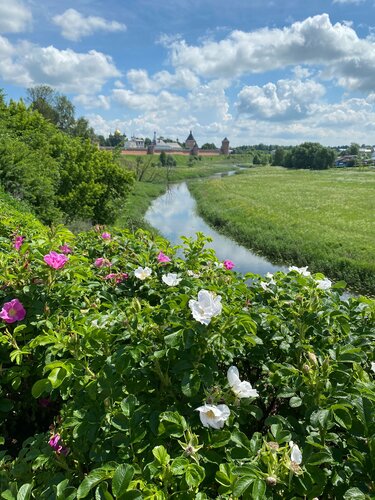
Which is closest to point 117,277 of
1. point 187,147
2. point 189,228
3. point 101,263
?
point 101,263

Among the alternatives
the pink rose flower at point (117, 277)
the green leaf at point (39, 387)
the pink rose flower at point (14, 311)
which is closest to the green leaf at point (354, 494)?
the green leaf at point (39, 387)

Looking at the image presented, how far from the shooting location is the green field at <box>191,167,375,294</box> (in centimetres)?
1641

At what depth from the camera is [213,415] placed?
4.62ft

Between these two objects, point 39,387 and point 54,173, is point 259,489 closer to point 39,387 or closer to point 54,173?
point 39,387

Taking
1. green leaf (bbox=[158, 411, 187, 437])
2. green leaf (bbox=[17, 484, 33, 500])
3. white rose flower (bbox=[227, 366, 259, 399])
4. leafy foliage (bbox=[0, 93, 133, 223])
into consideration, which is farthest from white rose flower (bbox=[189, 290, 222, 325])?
leafy foliage (bbox=[0, 93, 133, 223])

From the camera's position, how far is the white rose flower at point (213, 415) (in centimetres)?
138

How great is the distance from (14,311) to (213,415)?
4.22 feet

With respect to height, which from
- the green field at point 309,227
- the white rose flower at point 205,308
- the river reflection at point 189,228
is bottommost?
the river reflection at point 189,228

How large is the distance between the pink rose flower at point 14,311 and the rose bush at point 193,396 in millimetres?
35

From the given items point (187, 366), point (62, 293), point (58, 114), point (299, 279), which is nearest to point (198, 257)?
point (299, 279)

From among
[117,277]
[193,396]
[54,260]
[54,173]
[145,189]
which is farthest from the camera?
[145,189]

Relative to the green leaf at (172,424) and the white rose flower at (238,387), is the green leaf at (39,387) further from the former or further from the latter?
the white rose flower at (238,387)

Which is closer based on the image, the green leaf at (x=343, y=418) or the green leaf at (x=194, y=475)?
the green leaf at (x=194, y=475)

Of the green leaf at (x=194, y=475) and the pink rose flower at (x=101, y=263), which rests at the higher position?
the pink rose flower at (x=101, y=263)
